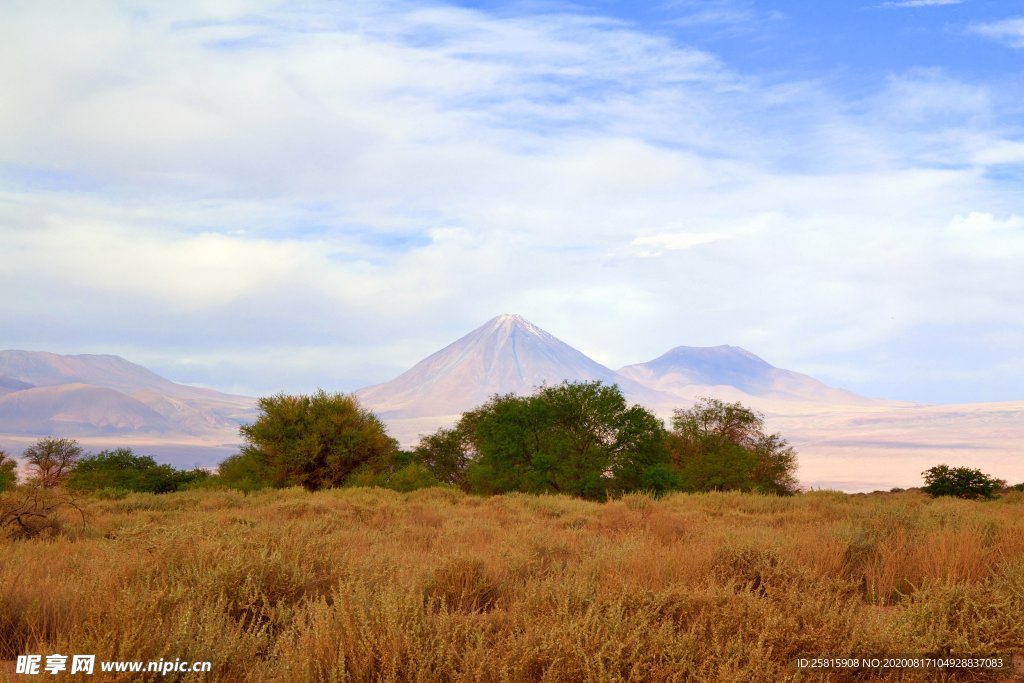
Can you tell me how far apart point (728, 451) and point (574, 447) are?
16.2m

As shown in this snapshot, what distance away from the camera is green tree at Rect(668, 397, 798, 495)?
44438 mm

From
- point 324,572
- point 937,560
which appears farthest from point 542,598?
point 937,560

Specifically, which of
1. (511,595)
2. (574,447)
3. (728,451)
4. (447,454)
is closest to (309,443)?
(574,447)

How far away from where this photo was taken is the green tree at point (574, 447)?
33375 mm

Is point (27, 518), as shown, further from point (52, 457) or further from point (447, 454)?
point (447, 454)

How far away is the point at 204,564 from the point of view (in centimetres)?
696

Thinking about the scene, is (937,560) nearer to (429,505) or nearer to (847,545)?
(847,545)

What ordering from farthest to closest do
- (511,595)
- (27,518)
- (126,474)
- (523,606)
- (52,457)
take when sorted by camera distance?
(52,457)
(126,474)
(27,518)
(511,595)
(523,606)

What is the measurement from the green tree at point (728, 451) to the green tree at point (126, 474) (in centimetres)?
3081

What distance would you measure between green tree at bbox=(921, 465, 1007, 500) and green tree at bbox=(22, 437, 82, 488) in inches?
1844

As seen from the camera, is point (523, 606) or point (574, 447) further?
point (574, 447)

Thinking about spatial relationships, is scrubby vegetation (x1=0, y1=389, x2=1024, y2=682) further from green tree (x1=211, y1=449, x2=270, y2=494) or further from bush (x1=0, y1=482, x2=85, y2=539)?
green tree (x1=211, y1=449, x2=270, y2=494)

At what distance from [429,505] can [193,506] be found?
6.34 meters

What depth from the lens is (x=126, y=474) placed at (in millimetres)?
41125
